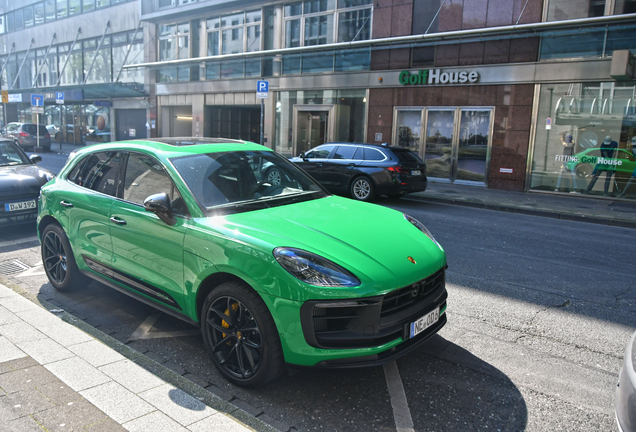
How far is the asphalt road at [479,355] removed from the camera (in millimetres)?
3205

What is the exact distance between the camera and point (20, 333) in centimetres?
402

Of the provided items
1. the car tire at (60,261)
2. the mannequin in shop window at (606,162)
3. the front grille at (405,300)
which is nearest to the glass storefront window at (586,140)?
the mannequin in shop window at (606,162)

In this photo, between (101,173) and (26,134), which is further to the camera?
(26,134)

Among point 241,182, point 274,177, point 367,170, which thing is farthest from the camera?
point 367,170

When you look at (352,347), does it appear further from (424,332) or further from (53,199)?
(53,199)

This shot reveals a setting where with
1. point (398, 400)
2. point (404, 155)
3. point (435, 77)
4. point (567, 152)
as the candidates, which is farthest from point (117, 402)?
point (435, 77)

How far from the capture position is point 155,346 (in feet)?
13.7

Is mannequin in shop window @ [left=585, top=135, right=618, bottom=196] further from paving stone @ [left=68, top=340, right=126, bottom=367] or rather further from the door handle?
paving stone @ [left=68, top=340, right=126, bottom=367]

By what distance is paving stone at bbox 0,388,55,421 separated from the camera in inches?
116

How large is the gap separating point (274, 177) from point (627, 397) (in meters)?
3.18

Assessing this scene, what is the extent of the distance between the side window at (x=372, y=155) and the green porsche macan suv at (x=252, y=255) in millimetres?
8380

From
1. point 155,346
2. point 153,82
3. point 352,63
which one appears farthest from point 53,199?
point 153,82

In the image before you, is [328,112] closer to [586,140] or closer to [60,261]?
[586,140]

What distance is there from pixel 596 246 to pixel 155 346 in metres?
7.68
